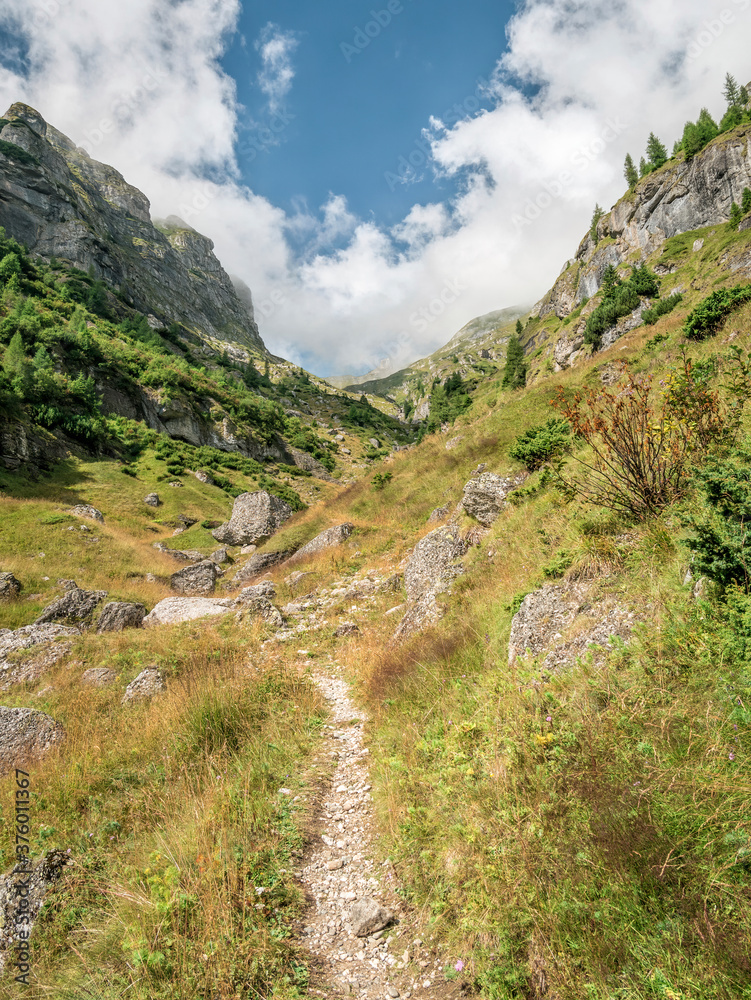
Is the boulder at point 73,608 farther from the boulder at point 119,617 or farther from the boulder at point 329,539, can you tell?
the boulder at point 329,539

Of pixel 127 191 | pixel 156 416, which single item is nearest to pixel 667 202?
pixel 156 416

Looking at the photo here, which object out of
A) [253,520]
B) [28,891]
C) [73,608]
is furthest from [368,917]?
[253,520]

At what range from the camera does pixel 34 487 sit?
30.3 meters

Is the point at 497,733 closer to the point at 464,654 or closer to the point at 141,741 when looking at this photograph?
the point at 464,654

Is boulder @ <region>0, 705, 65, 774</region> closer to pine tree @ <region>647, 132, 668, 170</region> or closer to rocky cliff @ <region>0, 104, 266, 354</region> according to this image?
rocky cliff @ <region>0, 104, 266, 354</region>

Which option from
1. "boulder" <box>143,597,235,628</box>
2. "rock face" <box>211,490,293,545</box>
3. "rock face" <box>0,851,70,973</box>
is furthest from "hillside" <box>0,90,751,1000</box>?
"rock face" <box>211,490,293,545</box>

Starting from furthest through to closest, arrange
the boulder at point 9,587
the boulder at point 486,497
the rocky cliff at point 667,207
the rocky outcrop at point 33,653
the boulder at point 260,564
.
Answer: the rocky cliff at point 667,207 → the boulder at point 260,564 → the boulder at point 9,587 → the boulder at point 486,497 → the rocky outcrop at point 33,653

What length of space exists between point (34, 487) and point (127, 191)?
214118 millimetres

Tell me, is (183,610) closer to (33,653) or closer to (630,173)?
(33,653)

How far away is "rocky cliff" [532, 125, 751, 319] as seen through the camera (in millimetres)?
77312

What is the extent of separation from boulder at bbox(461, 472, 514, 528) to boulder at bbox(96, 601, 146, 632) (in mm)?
12398

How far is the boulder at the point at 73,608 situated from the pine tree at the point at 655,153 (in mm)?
139839

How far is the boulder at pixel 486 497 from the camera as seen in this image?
11.4 meters

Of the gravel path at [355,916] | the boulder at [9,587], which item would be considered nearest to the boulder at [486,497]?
the gravel path at [355,916]
